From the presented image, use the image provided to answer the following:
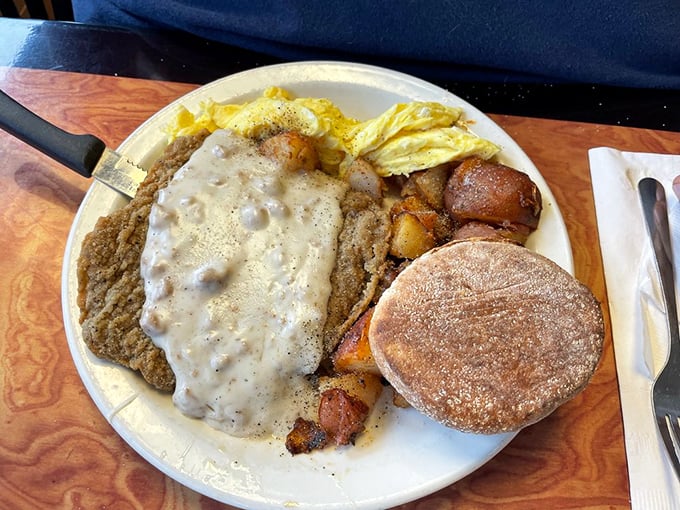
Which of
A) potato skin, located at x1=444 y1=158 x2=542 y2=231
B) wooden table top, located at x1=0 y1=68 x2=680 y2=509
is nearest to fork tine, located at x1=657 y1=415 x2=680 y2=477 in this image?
wooden table top, located at x1=0 y1=68 x2=680 y2=509

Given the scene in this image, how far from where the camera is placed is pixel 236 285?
1.67m

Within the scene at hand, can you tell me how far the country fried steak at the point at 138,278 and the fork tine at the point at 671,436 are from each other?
0.87m

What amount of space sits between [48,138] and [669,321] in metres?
1.95

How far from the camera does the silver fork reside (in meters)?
1.62

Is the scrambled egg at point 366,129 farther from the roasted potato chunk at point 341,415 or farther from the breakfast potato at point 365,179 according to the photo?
the roasted potato chunk at point 341,415

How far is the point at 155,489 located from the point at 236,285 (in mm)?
592

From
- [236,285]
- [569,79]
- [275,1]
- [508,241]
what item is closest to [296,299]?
[236,285]

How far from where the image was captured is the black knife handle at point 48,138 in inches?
72.1

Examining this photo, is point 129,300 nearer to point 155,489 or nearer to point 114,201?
point 114,201

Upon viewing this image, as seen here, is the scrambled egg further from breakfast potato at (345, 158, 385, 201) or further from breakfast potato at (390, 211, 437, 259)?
breakfast potato at (390, 211, 437, 259)

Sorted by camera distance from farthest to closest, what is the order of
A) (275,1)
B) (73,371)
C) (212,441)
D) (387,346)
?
(275,1)
(73,371)
(212,441)
(387,346)

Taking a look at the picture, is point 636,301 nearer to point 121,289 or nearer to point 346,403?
point 346,403

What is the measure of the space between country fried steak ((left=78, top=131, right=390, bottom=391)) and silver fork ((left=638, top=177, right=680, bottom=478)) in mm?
854

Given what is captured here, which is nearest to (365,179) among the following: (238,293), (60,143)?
(238,293)
